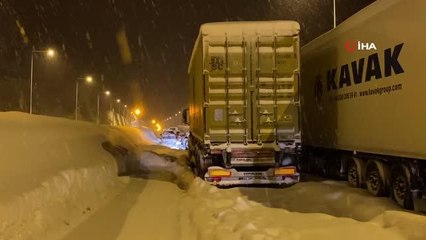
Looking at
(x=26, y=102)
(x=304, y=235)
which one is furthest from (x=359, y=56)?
(x=26, y=102)

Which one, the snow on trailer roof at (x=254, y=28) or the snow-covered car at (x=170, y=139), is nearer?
the snow on trailer roof at (x=254, y=28)

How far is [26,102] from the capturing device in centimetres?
7725

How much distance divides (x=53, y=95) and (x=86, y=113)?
9.44 metres

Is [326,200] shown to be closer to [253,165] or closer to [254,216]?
[254,216]

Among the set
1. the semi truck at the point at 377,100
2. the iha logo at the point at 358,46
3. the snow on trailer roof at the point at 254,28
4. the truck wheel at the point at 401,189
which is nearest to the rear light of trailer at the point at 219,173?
the semi truck at the point at 377,100

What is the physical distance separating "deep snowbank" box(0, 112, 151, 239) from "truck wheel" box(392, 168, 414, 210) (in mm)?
6475

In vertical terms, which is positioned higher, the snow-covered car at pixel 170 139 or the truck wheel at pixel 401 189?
the snow-covered car at pixel 170 139

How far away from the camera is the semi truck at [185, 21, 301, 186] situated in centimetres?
1470

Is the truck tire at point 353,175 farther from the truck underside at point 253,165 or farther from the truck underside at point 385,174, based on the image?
the truck underside at point 253,165

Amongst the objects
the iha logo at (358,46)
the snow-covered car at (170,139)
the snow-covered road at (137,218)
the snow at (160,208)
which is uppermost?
the iha logo at (358,46)

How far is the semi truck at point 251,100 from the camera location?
14.7 m

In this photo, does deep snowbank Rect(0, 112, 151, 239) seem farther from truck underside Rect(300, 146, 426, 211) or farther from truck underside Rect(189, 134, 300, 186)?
truck underside Rect(300, 146, 426, 211)

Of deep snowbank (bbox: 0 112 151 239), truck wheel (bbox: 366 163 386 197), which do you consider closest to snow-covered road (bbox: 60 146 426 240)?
truck wheel (bbox: 366 163 386 197)

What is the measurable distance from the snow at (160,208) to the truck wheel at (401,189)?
227mm
